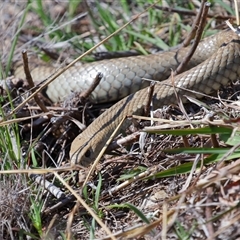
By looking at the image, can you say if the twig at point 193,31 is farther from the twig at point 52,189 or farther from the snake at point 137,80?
the twig at point 52,189

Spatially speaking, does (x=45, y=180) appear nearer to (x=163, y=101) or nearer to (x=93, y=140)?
(x=93, y=140)

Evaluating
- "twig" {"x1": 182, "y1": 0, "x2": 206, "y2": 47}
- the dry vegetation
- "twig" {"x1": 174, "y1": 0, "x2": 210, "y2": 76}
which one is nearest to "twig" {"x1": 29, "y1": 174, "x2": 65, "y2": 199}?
the dry vegetation

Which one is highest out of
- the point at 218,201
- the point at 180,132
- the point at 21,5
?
the point at 21,5

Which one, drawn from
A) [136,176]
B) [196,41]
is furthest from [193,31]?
[136,176]

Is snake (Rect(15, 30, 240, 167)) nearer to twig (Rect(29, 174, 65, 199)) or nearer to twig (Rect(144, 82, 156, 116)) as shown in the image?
twig (Rect(144, 82, 156, 116))

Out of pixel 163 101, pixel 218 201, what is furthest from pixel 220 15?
pixel 218 201

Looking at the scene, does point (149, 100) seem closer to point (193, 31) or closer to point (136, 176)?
point (136, 176)

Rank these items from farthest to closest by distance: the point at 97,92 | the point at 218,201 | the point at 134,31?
the point at 134,31 < the point at 97,92 < the point at 218,201
